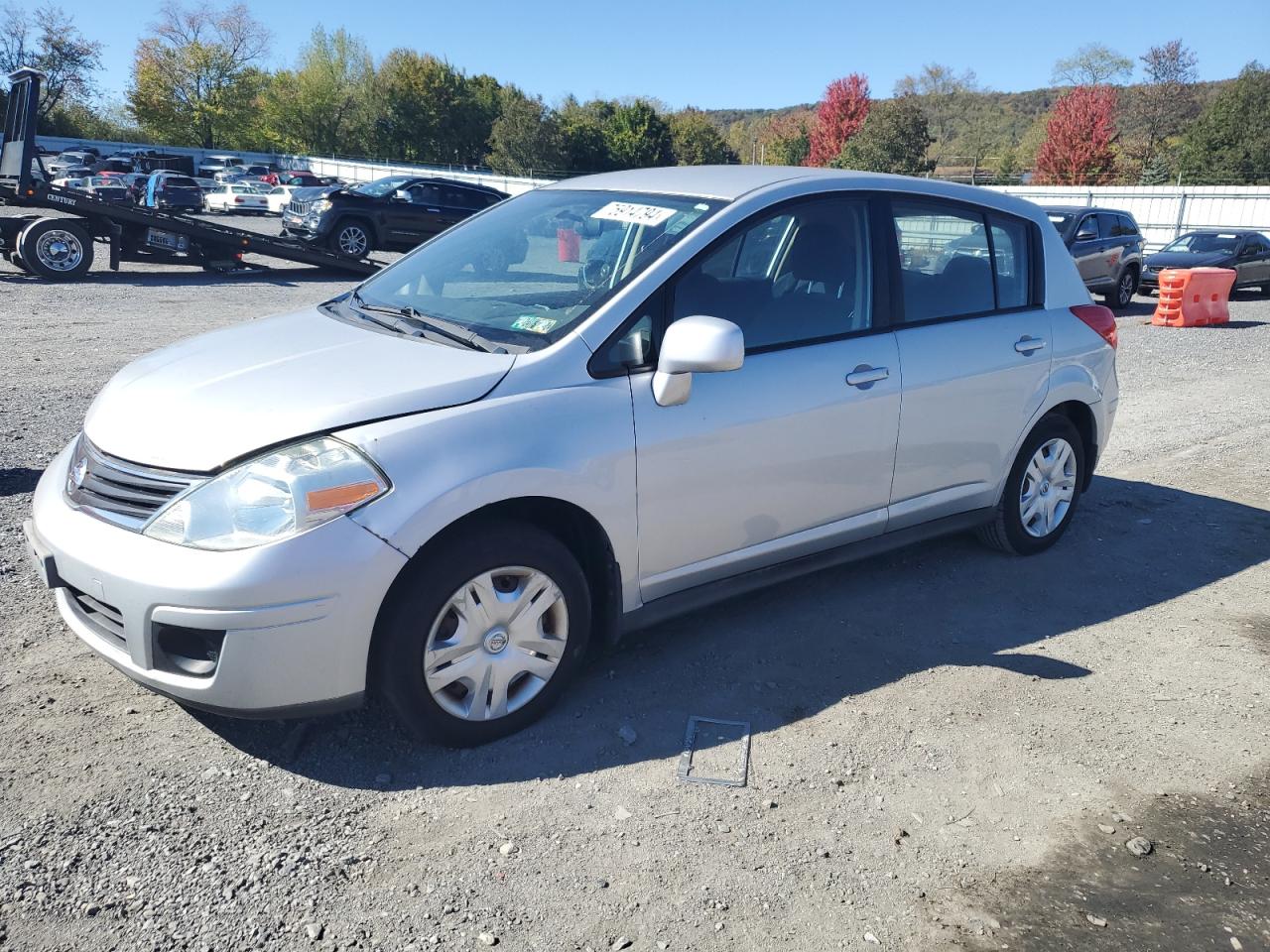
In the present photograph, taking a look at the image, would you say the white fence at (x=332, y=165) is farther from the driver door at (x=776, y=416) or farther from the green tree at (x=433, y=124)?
the driver door at (x=776, y=416)

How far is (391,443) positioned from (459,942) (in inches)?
52.4

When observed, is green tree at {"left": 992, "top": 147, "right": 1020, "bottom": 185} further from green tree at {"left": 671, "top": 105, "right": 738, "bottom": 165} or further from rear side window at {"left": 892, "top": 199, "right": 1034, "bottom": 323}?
rear side window at {"left": 892, "top": 199, "right": 1034, "bottom": 323}

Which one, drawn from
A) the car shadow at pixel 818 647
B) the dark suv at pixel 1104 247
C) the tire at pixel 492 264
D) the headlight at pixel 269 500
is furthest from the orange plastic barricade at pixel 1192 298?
the headlight at pixel 269 500

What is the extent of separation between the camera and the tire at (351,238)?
18.7 meters

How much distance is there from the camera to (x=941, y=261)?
4406 millimetres

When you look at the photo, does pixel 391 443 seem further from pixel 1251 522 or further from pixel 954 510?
pixel 1251 522

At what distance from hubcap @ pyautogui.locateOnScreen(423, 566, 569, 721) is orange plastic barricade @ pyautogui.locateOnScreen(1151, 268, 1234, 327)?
14334mm

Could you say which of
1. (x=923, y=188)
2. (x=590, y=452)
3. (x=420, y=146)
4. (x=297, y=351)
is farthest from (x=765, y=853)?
(x=420, y=146)

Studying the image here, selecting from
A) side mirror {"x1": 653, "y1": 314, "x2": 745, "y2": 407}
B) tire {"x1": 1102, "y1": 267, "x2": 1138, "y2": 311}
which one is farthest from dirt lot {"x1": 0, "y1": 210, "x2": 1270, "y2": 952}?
tire {"x1": 1102, "y1": 267, "x2": 1138, "y2": 311}

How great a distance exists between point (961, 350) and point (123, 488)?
3285 millimetres

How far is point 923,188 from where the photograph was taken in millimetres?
4414

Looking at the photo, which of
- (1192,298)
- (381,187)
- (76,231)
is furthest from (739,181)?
(381,187)

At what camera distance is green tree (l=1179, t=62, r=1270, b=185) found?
40.1 metres

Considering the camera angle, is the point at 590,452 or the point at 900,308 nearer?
the point at 590,452
